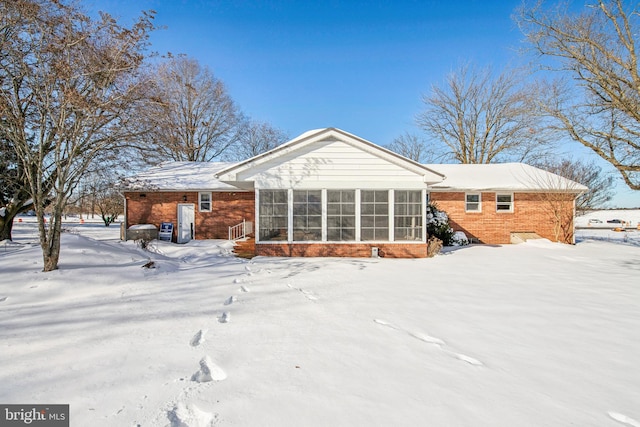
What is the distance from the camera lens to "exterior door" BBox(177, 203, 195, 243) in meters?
16.0

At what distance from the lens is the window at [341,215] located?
37.0 ft

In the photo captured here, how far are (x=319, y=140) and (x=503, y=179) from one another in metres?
12.1

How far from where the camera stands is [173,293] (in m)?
5.76

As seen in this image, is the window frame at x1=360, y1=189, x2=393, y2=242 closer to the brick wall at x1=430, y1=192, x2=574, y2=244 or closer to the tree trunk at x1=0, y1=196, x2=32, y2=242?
the brick wall at x1=430, y1=192, x2=574, y2=244

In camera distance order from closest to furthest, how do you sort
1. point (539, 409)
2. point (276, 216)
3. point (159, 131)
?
1. point (539, 409)
2. point (159, 131)
3. point (276, 216)

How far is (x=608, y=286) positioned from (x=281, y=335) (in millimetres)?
7773

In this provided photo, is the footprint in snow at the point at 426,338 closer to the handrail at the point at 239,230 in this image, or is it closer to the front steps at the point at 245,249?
the front steps at the point at 245,249

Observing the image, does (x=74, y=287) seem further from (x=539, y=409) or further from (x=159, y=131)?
(x=539, y=409)

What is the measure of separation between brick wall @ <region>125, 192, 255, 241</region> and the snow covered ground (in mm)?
8839

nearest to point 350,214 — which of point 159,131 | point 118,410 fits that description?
point 159,131

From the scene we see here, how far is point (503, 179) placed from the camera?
56.0 feet

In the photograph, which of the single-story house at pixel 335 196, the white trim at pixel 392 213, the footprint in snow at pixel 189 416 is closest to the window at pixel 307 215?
the single-story house at pixel 335 196

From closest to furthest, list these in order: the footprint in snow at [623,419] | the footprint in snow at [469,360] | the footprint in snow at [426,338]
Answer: the footprint in snow at [623,419], the footprint in snow at [469,360], the footprint in snow at [426,338]

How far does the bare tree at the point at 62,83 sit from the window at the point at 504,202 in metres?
17.0
